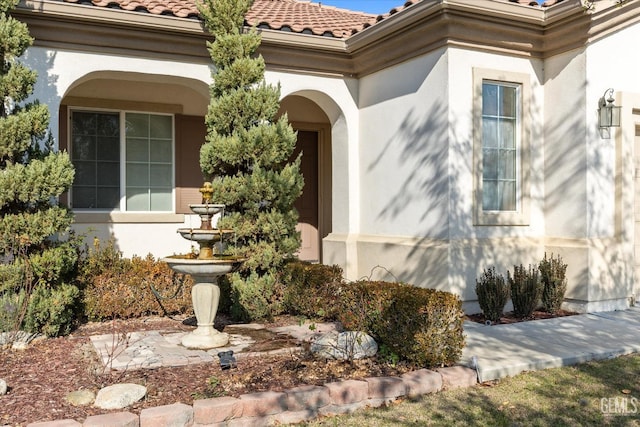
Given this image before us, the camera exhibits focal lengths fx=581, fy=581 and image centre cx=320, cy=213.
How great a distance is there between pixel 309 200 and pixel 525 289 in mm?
5091

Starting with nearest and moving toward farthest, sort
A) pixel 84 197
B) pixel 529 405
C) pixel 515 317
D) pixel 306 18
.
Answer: pixel 529 405 < pixel 515 317 < pixel 84 197 < pixel 306 18

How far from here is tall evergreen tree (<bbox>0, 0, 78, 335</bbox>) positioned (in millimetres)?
6375

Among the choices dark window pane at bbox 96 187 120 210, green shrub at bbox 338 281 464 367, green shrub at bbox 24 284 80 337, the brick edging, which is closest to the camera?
the brick edging

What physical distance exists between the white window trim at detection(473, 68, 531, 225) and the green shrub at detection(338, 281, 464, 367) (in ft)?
8.67

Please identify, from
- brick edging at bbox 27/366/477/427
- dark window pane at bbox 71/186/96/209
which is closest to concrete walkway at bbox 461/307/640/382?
brick edging at bbox 27/366/477/427

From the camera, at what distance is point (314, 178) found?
463 inches

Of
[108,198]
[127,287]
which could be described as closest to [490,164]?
[127,287]

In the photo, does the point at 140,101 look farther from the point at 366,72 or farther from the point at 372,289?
the point at 372,289

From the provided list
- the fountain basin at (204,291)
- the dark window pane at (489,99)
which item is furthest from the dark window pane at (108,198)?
the dark window pane at (489,99)

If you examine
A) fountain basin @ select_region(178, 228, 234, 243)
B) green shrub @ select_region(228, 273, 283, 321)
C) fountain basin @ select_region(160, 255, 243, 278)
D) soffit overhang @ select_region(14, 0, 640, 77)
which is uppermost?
soffit overhang @ select_region(14, 0, 640, 77)

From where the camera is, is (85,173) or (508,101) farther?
(85,173)

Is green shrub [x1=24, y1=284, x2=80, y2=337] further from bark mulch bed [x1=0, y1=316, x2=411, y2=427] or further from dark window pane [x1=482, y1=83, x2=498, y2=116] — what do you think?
dark window pane [x1=482, y1=83, x2=498, y2=116]

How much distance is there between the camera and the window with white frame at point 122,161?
9.61 meters

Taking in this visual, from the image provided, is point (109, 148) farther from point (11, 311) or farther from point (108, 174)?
point (11, 311)
